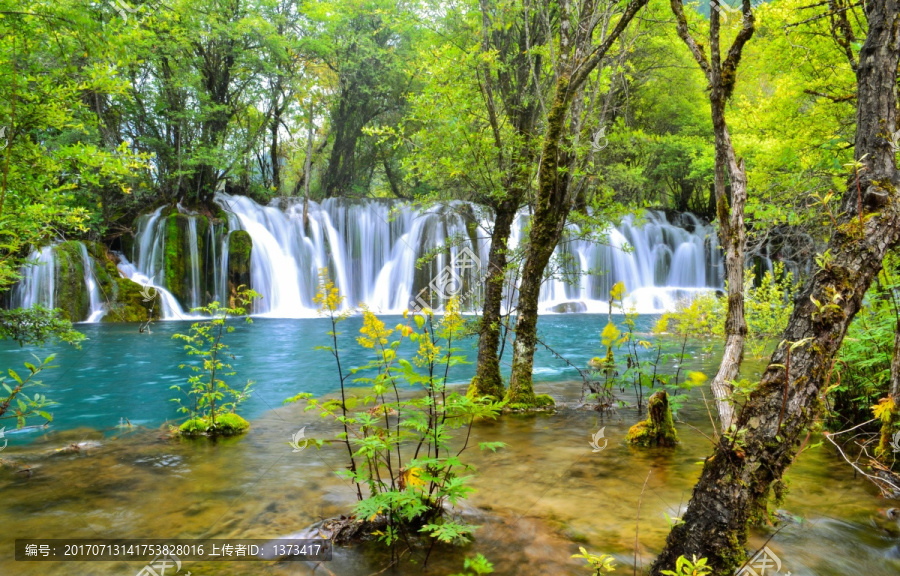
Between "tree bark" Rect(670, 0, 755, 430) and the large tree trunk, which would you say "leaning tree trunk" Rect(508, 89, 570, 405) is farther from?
"tree bark" Rect(670, 0, 755, 430)

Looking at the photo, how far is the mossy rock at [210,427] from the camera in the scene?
6.25 meters

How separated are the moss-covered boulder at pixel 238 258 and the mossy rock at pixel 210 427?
56.7 ft

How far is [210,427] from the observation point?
6312 millimetres

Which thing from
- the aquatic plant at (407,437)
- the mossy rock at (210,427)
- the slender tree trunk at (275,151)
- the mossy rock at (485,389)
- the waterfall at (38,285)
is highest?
the slender tree trunk at (275,151)

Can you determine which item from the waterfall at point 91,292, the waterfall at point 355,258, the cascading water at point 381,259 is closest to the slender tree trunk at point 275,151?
the waterfall at point 355,258

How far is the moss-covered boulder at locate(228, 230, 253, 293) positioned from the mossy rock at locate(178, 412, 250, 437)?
17.3m

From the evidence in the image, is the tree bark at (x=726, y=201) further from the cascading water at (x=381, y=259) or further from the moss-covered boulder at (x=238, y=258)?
the moss-covered boulder at (x=238, y=258)

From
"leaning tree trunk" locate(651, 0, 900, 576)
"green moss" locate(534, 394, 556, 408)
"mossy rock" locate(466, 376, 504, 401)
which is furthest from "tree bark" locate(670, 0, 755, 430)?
"green moss" locate(534, 394, 556, 408)

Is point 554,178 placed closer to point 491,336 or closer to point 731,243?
point 491,336

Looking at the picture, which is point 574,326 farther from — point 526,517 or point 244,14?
point 244,14

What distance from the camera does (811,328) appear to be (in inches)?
85.3

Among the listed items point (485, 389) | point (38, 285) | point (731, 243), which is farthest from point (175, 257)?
point (731, 243)

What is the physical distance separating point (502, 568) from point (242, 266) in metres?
21.9

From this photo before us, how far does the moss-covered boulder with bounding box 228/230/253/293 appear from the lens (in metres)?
22.7
